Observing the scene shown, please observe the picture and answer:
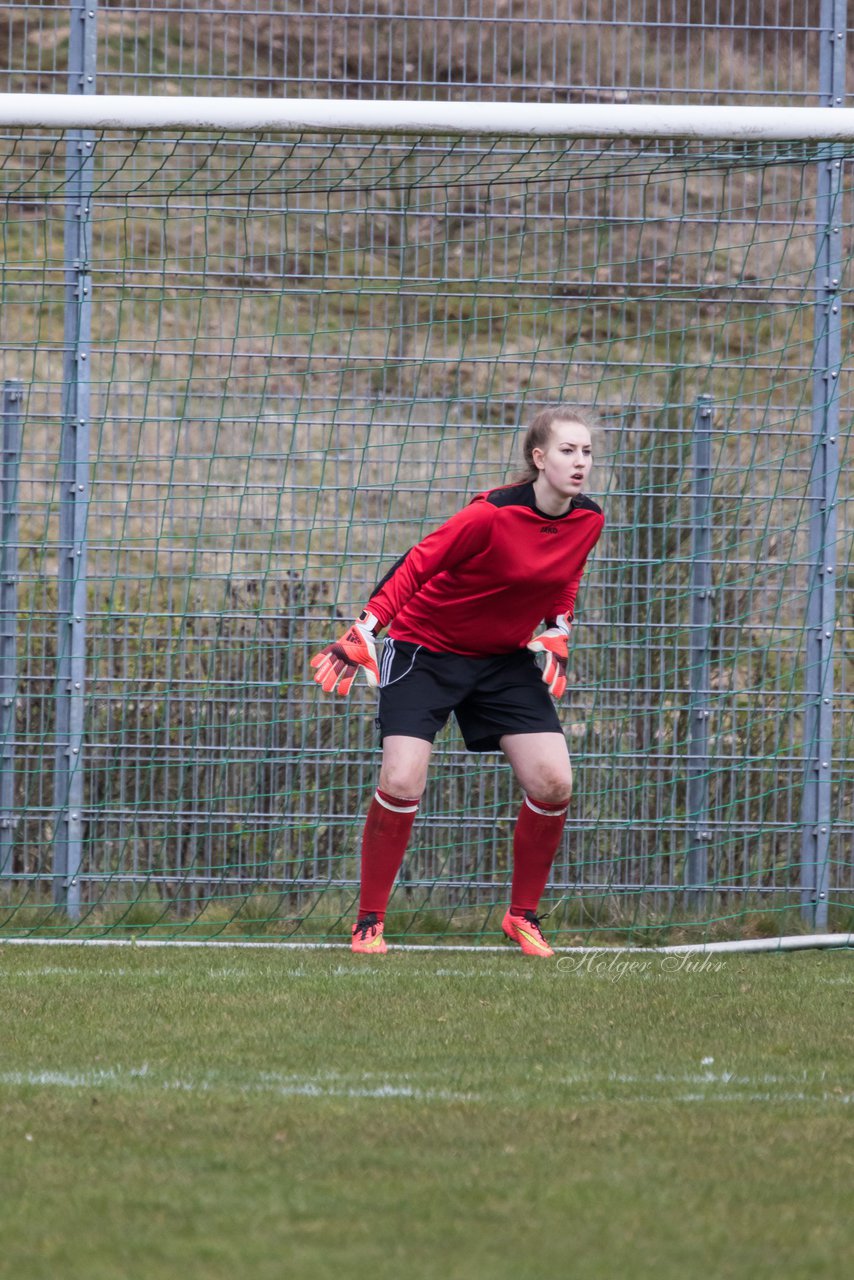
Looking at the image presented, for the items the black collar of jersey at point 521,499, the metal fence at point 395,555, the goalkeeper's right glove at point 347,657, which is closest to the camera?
the goalkeeper's right glove at point 347,657

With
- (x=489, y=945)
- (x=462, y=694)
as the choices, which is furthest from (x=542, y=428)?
(x=489, y=945)

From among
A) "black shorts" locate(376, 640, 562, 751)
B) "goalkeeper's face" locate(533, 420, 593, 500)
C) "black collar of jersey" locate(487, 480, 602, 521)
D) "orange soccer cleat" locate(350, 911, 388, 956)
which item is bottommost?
"orange soccer cleat" locate(350, 911, 388, 956)

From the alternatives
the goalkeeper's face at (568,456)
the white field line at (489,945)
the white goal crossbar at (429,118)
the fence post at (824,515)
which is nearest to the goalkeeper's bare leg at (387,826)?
the white field line at (489,945)

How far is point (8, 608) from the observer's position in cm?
668

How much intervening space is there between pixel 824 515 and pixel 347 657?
2.41 meters

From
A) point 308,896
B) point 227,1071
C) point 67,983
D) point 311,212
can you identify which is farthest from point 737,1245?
point 311,212

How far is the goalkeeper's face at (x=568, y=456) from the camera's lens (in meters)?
5.18

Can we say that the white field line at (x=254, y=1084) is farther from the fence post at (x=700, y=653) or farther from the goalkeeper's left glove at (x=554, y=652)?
the fence post at (x=700, y=653)

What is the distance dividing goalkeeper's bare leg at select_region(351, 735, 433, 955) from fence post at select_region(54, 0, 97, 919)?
4.70ft

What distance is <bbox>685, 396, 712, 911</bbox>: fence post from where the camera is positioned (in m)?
6.69

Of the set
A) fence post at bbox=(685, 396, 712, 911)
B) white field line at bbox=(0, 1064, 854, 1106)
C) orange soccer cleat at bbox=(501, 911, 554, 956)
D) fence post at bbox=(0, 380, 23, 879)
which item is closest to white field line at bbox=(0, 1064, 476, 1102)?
white field line at bbox=(0, 1064, 854, 1106)

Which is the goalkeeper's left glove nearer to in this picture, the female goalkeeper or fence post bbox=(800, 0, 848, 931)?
the female goalkeeper

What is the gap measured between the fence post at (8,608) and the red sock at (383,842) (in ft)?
5.73

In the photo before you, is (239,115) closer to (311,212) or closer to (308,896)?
(311,212)
